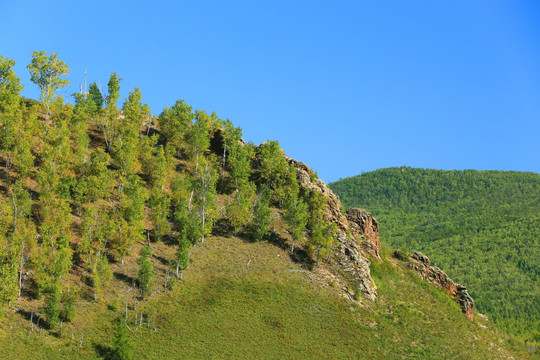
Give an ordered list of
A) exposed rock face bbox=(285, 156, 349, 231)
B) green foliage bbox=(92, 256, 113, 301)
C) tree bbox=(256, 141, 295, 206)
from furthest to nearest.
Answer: tree bbox=(256, 141, 295, 206), exposed rock face bbox=(285, 156, 349, 231), green foliage bbox=(92, 256, 113, 301)

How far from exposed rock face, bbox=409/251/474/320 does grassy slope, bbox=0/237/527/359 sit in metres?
4.31

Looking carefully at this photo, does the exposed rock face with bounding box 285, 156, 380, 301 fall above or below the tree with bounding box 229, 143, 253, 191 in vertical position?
below

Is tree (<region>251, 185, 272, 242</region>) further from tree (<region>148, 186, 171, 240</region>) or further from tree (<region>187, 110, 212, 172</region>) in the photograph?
tree (<region>187, 110, 212, 172</region>)

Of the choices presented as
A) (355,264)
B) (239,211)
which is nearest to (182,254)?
(239,211)

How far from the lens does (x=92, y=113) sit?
133m

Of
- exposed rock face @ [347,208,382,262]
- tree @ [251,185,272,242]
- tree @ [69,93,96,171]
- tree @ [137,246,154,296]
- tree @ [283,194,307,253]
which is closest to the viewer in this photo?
tree @ [137,246,154,296]

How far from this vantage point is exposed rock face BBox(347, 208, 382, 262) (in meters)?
130

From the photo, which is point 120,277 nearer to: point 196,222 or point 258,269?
point 196,222

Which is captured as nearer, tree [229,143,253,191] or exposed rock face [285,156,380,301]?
exposed rock face [285,156,380,301]

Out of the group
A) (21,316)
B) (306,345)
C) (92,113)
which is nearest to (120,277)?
(21,316)

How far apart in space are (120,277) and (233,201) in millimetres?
34281

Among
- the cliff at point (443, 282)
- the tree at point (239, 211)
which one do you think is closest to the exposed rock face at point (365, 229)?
the cliff at point (443, 282)

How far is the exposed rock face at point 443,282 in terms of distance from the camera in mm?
126875

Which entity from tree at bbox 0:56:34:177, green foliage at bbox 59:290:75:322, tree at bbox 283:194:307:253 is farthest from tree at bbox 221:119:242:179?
green foliage at bbox 59:290:75:322
